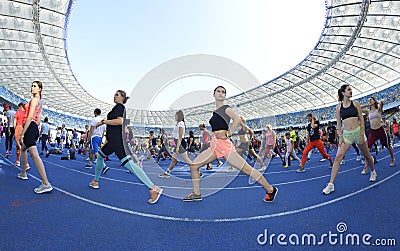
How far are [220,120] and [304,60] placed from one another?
26639 millimetres

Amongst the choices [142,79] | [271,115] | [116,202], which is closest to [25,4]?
[142,79]

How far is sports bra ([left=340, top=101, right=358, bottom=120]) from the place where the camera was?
3857mm

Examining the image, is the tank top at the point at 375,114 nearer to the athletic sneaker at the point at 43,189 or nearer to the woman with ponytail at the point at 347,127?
the woman with ponytail at the point at 347,127

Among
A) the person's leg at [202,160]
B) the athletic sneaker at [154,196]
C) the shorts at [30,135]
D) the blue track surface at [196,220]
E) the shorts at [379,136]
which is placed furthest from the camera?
the shorts at [379,136]

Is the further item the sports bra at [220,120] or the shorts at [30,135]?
the shorts at [30,135]

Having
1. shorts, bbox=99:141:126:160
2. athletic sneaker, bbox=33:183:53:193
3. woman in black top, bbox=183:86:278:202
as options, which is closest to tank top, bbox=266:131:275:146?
woman in black top, bbox=183:86:278:202

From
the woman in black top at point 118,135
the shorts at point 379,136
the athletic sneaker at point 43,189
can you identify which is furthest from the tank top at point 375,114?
the athletic sneaker at point 43,189

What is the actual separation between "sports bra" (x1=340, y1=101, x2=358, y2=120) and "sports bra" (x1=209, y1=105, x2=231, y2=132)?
202cm

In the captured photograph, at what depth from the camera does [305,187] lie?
4.70 meters

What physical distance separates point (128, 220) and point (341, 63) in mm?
30173

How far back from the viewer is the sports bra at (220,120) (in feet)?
10.5

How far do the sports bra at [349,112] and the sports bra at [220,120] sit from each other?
2.02 metres

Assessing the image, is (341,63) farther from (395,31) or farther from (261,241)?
(261,241)

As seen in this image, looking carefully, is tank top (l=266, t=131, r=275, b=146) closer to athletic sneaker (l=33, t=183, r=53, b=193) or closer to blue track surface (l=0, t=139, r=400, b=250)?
blue track surface (l=0, t=139, r=400, b=250)
